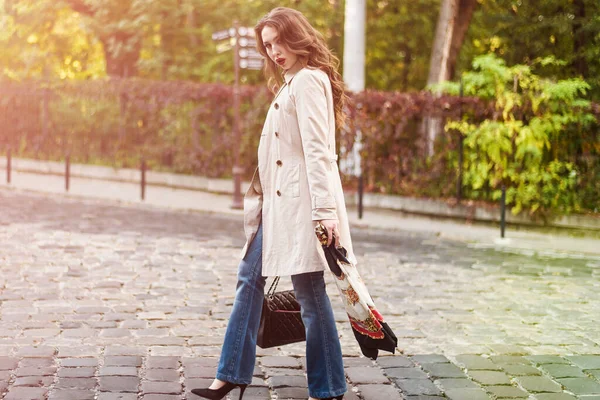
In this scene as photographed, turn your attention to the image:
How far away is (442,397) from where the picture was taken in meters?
5.18

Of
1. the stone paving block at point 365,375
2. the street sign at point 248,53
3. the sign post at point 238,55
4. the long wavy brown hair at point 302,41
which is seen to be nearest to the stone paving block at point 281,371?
the stone paving block at point 365,375

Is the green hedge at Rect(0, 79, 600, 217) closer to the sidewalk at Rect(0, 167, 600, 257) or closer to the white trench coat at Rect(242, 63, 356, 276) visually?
the sidewalk at Rect(0, 167, 600, 257)

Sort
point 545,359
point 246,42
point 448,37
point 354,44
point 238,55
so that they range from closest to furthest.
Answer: point 545,359
point 238,55
point 246,42
point 354,44
point 448,37

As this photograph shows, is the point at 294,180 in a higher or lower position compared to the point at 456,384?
higher

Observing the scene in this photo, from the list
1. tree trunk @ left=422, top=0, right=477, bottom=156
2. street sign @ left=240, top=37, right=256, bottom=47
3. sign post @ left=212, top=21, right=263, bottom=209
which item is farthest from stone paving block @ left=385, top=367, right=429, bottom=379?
tree trunk @ left=422, top=0, right=477, bottom=156

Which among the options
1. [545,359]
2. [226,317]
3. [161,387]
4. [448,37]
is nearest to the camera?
[161,387]

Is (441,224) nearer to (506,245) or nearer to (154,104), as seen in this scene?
(506,245)

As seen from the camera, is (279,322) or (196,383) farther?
(196,383)

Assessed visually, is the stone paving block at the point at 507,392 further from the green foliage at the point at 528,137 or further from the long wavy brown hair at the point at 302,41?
the green foliage at the point at 528,137

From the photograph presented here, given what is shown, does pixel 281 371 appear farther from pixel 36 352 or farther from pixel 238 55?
pixel 238 55

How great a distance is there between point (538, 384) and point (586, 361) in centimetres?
74

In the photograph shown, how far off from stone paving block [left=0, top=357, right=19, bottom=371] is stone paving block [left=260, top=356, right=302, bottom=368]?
143 centimetres

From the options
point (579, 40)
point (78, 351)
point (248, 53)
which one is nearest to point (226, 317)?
point (78, 351)

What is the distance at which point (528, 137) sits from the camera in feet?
47.9
